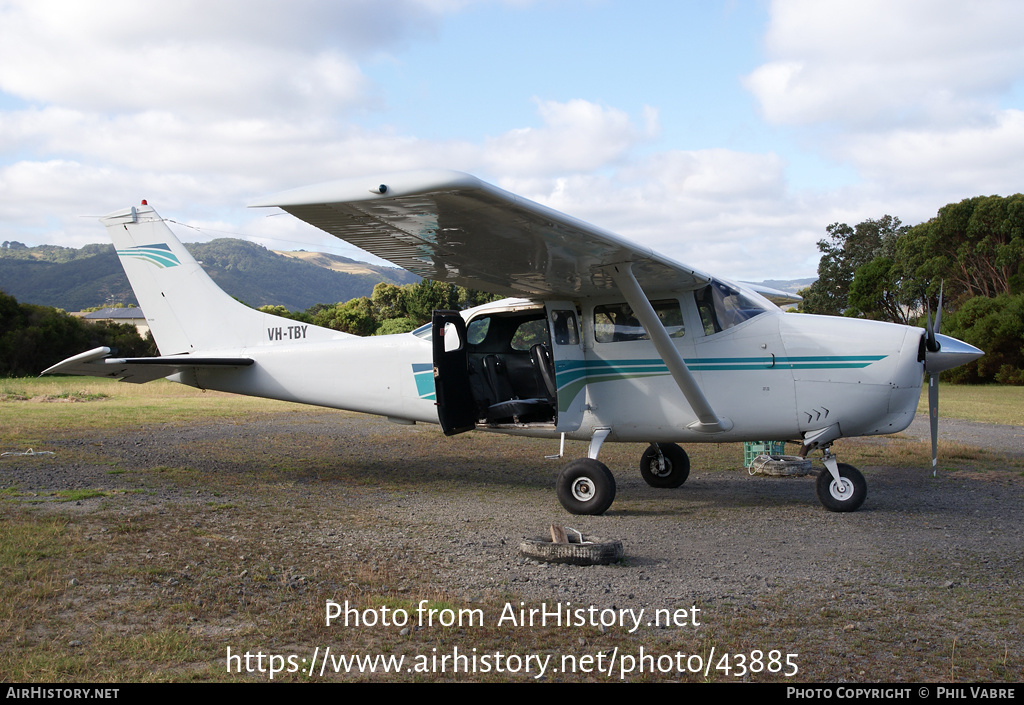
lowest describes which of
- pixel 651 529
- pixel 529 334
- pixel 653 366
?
pixel 651 529

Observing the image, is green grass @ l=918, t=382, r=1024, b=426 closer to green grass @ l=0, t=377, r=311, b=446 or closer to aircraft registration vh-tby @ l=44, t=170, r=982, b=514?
aircraft registration vh-tby @ l=44, t=170, r=982, b=514

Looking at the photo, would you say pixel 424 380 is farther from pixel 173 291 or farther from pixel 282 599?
pixel 282 599

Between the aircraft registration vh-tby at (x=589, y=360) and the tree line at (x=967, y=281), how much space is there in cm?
2867

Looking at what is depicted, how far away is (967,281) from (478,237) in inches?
1900

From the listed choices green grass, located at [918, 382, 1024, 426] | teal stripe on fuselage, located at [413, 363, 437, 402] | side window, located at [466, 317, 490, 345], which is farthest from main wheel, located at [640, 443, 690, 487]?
green grass, located at [918, 382, 1024, 426]

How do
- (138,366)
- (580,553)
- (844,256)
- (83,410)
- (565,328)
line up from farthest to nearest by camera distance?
(844,256) < (83,410) < (138,366) < (565,328) < (580,553)

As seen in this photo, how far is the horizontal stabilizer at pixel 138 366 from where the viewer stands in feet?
27.5

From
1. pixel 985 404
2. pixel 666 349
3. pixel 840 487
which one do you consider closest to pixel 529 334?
pixel 666 349

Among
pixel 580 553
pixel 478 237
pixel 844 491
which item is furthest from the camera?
pixel 844 491

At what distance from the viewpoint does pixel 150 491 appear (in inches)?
285

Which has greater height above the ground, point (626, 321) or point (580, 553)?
point (626, 321)

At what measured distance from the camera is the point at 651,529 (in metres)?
6.29

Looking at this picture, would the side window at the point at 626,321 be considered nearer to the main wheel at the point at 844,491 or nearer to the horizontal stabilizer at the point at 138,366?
the main wheel at the point at 844,491

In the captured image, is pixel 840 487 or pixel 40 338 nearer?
pixel 840 487
